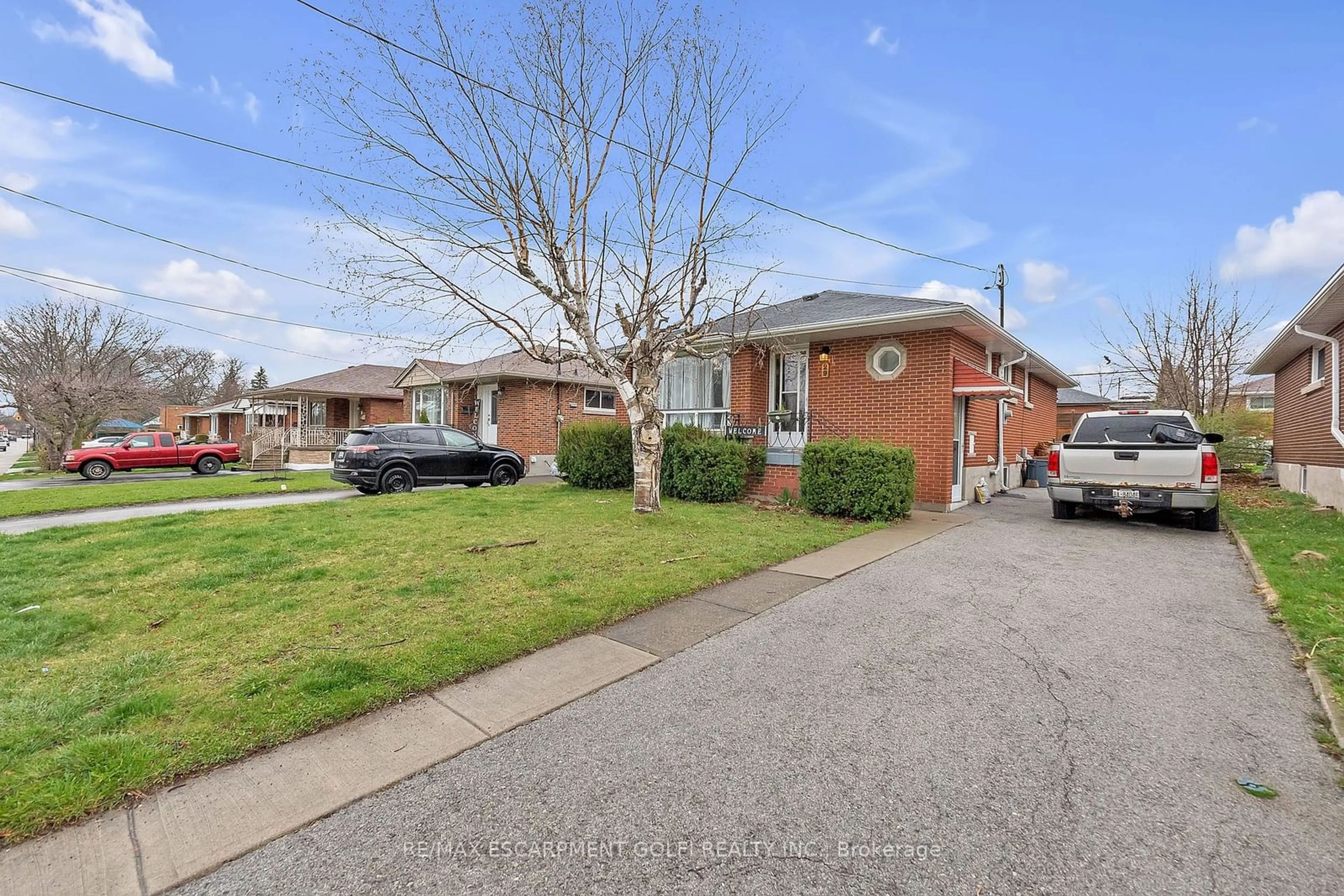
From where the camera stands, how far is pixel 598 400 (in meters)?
22.0

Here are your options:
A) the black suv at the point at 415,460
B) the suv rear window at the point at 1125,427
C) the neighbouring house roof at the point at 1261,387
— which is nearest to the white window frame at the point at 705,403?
the black suv at the point at 415,460

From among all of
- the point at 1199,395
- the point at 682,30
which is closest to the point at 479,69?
the point at 682,30

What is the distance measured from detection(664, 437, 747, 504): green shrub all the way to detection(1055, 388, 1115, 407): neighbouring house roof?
917 inches

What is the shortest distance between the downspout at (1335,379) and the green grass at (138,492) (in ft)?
63.0

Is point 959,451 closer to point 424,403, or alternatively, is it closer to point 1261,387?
point 424,403

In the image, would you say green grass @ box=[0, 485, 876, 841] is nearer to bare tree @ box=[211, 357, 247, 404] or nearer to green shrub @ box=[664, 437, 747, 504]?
green shrub @ box=[664, 437, 747, 504]

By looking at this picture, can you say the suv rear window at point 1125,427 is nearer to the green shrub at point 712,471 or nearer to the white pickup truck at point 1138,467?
the white pickup truck at point 1138,467

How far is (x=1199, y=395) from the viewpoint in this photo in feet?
61.4

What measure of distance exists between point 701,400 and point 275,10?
912 cm

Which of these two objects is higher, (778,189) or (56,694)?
(778,189)

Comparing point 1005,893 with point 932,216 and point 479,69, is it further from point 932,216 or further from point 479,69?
point 932,216

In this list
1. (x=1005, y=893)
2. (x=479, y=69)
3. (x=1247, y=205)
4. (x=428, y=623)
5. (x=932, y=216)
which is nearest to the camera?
(x=1005, y=893)

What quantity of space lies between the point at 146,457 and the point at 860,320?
2267 cm

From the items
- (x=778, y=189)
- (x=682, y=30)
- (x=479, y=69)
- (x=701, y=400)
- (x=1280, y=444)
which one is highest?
(x=682, y=30)
